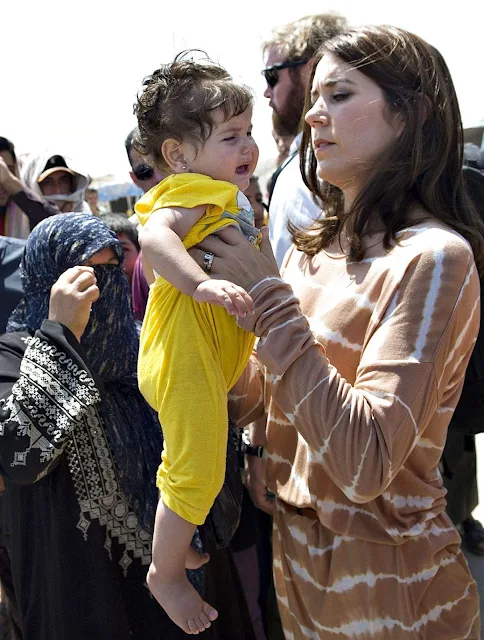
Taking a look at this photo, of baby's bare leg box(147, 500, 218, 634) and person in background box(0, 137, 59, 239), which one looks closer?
baby's bare leg box(147, 500, 218, 634)

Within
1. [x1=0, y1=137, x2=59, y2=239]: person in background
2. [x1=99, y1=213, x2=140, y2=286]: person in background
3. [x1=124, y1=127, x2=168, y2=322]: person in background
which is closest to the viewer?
[x1=124, y1=127, x2=168, y2=322]: person in background

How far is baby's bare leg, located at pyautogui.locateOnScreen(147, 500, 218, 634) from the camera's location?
1.78m

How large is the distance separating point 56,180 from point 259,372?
10.4ft

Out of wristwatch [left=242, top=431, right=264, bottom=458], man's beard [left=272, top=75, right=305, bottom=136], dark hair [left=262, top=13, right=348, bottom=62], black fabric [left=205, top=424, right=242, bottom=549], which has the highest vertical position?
dark hair [left=262, top=13, right=348, bottom=62]

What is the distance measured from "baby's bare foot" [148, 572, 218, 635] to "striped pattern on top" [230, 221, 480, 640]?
25 centimetres

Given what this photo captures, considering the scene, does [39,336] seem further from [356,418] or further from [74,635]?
[356,418]

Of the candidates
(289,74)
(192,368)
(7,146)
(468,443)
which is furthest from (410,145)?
(7,146)

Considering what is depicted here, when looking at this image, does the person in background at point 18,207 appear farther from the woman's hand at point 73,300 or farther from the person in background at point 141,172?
the woman's hand at point 73,300

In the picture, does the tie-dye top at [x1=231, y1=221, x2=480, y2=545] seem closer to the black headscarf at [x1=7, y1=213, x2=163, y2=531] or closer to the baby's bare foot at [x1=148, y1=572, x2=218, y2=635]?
the baby's bare foot at [x1=148, y1=572, x2=218, y2=635]

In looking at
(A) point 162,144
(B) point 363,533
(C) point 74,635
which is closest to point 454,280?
(B) point 363,533

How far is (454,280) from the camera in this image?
1.62 meters

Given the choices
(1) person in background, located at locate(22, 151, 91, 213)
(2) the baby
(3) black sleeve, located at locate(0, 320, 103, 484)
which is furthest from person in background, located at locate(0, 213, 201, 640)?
(1) person in background, located at locate(22, 151, 91, 213)

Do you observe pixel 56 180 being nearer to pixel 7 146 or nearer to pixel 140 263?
pixel 7 146

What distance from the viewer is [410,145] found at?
5.90 feet
